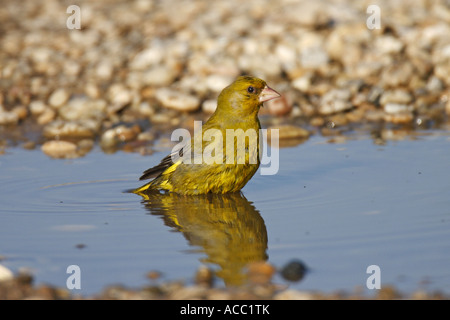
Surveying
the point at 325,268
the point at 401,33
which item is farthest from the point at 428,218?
the point at 401,33

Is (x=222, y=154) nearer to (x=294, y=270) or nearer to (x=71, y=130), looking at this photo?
(x=294, y=270)

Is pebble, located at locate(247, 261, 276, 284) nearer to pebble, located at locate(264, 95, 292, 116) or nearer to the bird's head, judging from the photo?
the bird's head

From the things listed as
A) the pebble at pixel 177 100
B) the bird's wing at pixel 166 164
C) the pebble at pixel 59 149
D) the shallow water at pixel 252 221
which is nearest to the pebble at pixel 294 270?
the shallow water at pixel 252 221

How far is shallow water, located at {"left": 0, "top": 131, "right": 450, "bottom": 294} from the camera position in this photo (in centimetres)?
466

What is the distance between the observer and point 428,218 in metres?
5.58

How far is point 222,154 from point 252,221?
2.74 ft

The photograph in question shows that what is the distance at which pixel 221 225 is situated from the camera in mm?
5762

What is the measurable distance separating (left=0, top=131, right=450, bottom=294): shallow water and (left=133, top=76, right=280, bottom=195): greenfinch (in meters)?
0.16

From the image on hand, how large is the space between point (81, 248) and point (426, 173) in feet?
10.8

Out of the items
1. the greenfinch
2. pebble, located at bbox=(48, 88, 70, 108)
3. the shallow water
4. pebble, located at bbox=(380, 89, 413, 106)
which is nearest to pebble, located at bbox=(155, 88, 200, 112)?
pebble, located at bbox=(48, 88, 70, 108)

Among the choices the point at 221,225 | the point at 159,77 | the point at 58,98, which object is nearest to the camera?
the point at 221,225

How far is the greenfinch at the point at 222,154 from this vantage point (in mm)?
6449

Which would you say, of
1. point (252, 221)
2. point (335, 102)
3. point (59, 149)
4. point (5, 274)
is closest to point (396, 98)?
point (335, 102)
